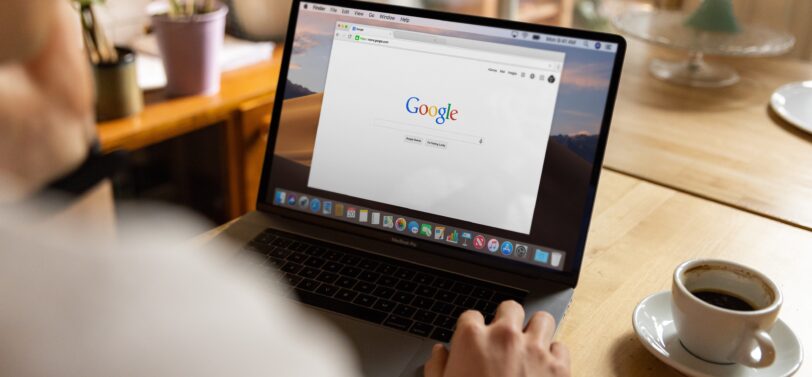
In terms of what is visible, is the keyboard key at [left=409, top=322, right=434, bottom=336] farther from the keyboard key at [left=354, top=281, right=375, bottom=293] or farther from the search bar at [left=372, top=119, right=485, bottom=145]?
the search bar at [left=372, top=119, right=485, bottom=145]

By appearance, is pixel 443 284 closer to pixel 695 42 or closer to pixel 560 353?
pixel 560 353

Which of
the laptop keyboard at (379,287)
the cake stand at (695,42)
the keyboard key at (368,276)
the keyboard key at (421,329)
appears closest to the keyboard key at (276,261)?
the laptop keyboard at (379,287)

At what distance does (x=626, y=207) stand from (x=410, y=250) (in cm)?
38

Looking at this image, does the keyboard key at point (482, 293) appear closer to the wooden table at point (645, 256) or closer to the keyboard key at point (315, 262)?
the wooden table at point (645, 256)

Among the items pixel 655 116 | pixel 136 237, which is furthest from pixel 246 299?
pixel 655 116

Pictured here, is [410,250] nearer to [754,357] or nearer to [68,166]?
[754,357]

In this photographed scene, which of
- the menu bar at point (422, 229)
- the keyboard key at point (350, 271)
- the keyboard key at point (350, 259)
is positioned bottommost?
the keyboard key at point (350, 271)

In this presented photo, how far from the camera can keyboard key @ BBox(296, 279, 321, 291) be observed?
90 cm

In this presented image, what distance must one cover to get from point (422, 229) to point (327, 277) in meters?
0.13

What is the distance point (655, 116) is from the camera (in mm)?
1490

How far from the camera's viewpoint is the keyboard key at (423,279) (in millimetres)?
910

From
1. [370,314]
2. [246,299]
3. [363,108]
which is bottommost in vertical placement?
[370,314]

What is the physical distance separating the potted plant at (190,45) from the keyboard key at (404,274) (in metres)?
0.97

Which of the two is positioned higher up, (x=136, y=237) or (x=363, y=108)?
(x=136, y=237)
